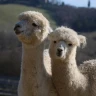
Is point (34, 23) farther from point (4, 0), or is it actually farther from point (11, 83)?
point (4, 0)

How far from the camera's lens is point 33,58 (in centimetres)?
760

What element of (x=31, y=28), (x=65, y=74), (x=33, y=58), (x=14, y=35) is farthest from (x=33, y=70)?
(x=14, y=35)

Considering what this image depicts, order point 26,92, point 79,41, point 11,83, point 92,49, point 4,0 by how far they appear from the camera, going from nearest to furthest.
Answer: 1. point 26,92
2. point 79,41
3. point 11,83
4. point 92,49
5. point 4,0

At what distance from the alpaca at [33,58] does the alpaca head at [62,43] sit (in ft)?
0.54

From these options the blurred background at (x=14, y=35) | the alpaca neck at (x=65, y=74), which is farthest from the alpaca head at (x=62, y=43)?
the blurred background at (x=14, y=35)

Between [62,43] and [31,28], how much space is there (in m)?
0.54

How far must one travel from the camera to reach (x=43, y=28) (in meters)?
7.69

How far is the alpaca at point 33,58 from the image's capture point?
7465 millimetres

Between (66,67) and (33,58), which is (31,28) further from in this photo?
(66,67)

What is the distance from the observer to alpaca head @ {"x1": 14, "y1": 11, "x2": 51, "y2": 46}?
7410 mm


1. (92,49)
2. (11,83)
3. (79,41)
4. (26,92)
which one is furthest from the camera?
(92,49)

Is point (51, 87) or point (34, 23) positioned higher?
point (34, 23)

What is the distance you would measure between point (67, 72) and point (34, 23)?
95 centimetres

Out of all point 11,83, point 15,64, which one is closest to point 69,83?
point 15,64
